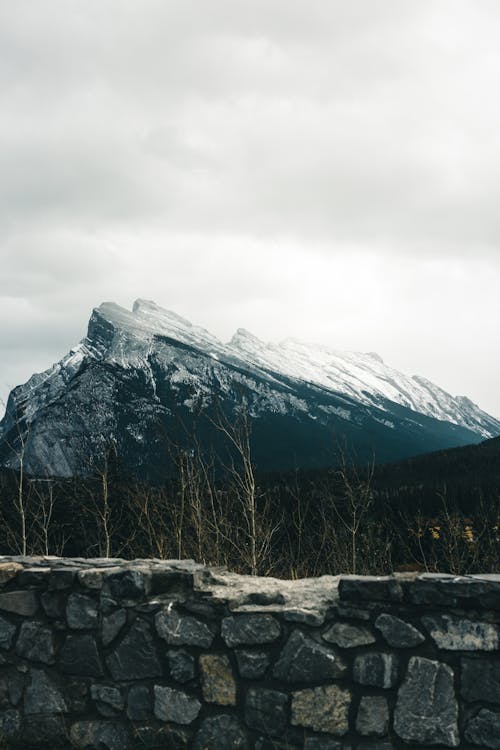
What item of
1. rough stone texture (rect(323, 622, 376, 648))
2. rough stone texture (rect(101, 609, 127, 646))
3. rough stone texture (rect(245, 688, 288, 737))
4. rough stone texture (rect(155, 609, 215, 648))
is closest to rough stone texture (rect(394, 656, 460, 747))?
rough stone texture (rect(323, 622, 376, 648))

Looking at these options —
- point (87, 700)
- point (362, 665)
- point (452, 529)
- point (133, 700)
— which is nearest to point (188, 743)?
point (133, 700)

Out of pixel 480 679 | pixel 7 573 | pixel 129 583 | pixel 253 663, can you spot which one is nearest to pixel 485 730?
pixel 480 679

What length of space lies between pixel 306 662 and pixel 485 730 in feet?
4.33

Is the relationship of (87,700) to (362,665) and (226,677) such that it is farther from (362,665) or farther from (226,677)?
(362,665)

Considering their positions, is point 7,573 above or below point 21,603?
above

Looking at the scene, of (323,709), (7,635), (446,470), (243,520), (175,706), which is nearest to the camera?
(323,709)

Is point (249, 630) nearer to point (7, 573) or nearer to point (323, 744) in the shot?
point (323, 744)

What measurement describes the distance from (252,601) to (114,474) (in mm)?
32295

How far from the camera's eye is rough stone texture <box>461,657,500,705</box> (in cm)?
423

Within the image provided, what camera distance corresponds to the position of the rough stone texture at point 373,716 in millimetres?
4422

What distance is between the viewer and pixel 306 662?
4.63 meters

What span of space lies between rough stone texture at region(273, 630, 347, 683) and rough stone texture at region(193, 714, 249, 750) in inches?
21.6

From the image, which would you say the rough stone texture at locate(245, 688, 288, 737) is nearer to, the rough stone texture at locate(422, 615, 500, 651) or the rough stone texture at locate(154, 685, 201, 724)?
the rough stone texture at locate(154, 685, 201, 724)

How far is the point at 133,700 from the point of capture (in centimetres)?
502
